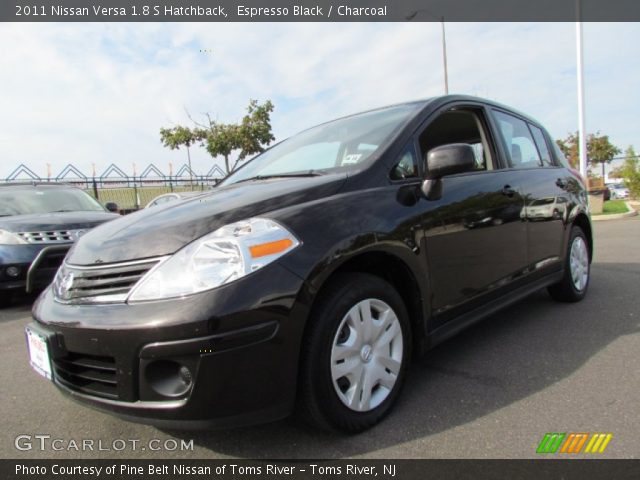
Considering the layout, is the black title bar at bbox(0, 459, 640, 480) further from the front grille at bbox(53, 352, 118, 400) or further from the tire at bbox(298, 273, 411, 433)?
the front grille at bbox(53, 352, 118, 400)

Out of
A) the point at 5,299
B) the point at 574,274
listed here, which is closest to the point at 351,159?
the point at 574,274

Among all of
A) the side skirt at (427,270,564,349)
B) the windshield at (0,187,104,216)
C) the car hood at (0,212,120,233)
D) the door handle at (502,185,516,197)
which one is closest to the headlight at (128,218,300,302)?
the side skirt at (427,270,564,349)

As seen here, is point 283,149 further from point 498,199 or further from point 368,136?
point 498,199

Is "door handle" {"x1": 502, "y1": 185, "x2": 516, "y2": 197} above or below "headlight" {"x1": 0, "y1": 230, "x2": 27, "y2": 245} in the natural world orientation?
above

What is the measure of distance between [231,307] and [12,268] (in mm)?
4073

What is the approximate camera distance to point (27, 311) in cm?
479

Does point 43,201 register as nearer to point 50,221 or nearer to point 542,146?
point 50,221

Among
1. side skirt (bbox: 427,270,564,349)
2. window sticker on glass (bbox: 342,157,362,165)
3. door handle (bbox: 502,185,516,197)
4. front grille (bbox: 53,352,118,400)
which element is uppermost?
window sticker on glass (bbox: 342,157,362,165)

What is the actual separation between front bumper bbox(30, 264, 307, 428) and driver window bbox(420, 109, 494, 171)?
4.95ft

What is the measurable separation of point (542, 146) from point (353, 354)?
294 cm

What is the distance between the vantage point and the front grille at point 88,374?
1.77 metres

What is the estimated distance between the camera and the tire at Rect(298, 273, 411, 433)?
6.06 feet

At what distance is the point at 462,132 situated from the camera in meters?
3.14

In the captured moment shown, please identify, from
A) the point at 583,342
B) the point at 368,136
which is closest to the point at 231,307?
the point at 368,136
